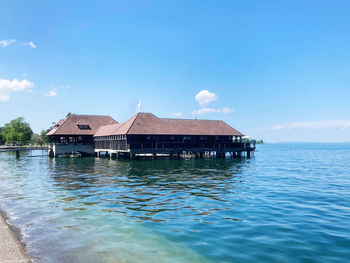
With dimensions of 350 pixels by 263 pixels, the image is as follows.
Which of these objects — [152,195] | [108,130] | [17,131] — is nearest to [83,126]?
[108,130]

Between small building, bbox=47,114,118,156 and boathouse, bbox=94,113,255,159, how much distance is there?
12.2 feet

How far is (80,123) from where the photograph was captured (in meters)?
53.6

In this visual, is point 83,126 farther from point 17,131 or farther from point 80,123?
point 17,131

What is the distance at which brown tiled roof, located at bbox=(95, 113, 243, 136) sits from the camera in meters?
42.0

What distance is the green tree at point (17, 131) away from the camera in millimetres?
91250

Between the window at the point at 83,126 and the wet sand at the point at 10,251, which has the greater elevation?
the window at the point at 83,126

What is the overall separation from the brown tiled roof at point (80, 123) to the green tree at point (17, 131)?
45.8 m

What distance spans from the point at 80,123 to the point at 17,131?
52.2 meters

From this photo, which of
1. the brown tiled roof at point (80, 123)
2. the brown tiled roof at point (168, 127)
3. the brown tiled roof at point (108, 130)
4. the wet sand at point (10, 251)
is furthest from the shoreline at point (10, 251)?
the brown tiled roof at point (80, 123)

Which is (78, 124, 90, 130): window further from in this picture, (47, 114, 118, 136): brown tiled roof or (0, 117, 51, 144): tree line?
(0, 117, 51, 144): tree line

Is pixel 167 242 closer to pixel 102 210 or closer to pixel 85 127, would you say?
pixel 102 210

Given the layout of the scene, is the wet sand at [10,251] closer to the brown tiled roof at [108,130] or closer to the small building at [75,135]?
the brown tiled roof at [108,130]

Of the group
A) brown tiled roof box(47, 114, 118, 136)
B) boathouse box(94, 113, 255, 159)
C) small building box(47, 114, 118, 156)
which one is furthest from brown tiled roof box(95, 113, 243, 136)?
brown tiled roof box(47, 114, 118, 136)

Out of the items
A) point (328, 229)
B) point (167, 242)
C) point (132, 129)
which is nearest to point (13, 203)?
point (167, 242)
